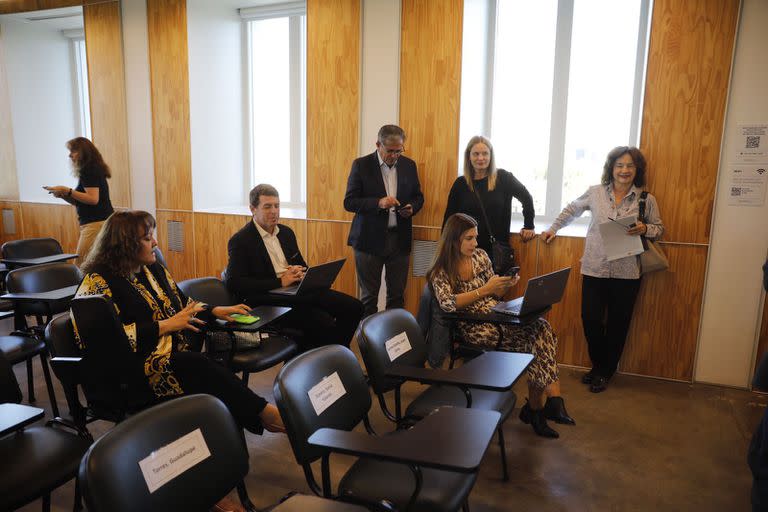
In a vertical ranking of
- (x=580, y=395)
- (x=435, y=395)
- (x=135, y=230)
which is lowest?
(x=580, y=395)

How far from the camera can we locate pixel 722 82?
11.3 ft

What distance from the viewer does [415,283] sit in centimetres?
441

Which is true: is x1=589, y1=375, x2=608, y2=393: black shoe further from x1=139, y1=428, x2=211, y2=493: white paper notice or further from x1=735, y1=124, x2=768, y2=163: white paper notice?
x1=139, y1=428, x2=211, y2=493: white paper notice

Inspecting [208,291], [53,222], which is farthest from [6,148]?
[208,291]

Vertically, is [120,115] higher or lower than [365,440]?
higher

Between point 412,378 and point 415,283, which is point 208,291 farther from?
point 415,283

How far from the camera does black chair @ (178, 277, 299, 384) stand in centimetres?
269

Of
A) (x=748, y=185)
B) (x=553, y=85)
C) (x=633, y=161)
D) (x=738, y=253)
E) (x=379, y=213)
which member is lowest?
(x=738, y=253)

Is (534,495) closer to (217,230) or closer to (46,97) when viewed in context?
(217,230)

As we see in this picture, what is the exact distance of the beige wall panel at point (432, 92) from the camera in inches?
158

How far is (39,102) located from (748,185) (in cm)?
717

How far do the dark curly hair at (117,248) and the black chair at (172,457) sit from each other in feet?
3.34

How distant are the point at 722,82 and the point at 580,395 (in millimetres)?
2184

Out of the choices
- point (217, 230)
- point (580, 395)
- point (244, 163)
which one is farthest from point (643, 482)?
point (244, 163)
